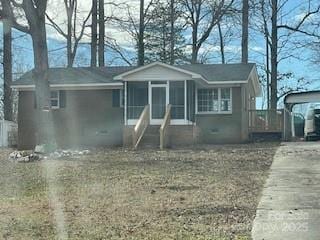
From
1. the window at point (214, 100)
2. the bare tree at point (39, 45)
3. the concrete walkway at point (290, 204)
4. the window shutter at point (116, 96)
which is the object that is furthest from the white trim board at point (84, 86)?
the concrete walkway at point (290, 204)

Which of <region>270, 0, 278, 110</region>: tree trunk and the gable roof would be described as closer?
the gable roof

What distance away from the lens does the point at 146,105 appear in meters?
26.6

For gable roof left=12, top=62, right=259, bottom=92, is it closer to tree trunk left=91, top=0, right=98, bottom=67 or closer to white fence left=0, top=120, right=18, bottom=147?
white fence left=0, top=120, right=18, bottom=147

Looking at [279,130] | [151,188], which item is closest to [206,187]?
[151,188]

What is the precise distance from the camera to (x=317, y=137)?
85.0 ft

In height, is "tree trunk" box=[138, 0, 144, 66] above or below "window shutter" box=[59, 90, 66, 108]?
above

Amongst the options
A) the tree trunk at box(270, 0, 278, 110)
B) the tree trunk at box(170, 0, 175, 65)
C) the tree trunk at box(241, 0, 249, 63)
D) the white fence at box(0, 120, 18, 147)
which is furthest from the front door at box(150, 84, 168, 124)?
the tree trunk at box(170, 0, 175, 65)

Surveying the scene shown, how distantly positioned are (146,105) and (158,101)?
2.67ft

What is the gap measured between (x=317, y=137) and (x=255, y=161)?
10.9 metres

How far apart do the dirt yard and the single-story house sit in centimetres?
1015

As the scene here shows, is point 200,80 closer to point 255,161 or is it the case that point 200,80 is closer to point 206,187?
point 255,161

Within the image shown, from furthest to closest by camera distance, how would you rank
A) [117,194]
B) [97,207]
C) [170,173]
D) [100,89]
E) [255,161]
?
[100,89] → [255,161] → [170,173] → [117,194] → [97,207]

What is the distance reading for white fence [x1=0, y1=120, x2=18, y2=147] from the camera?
30.3 m

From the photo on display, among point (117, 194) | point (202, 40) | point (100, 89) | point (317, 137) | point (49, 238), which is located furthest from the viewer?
point (202, 40)
